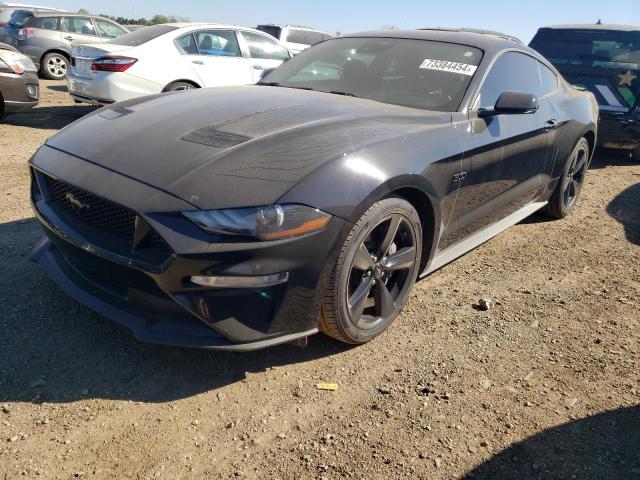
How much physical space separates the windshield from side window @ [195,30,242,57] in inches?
180

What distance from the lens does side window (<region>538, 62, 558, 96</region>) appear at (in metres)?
4.32

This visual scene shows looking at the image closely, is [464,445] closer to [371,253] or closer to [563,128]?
[371,253]

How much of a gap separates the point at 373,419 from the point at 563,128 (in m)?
3.21

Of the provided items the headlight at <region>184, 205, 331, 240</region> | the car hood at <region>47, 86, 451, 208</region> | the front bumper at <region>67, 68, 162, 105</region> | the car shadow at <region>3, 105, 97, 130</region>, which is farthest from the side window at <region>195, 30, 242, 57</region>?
the headlight at <region>184, 205, 331, 240</region>

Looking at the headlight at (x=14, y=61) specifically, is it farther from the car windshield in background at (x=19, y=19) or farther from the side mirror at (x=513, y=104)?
the side mirror at (x=513, y=104)

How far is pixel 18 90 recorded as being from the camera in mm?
7035

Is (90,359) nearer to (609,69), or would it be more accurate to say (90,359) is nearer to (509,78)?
(509,78)

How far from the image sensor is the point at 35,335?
2666 millimetres

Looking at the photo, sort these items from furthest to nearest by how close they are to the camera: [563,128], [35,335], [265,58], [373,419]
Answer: [265,58], [563,128], [35,335], [373,419]

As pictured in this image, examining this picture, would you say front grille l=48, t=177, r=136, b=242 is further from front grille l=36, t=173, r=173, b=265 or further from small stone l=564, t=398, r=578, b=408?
small stone l=564, t=398, r=578, b=408

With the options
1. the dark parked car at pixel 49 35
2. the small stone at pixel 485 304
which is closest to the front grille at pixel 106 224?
the small stone at pixel 485 304

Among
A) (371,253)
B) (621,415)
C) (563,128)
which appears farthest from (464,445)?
(563,128)

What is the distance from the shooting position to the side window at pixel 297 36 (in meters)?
13.2

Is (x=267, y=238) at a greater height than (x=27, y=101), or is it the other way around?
(x=267, y=238)
